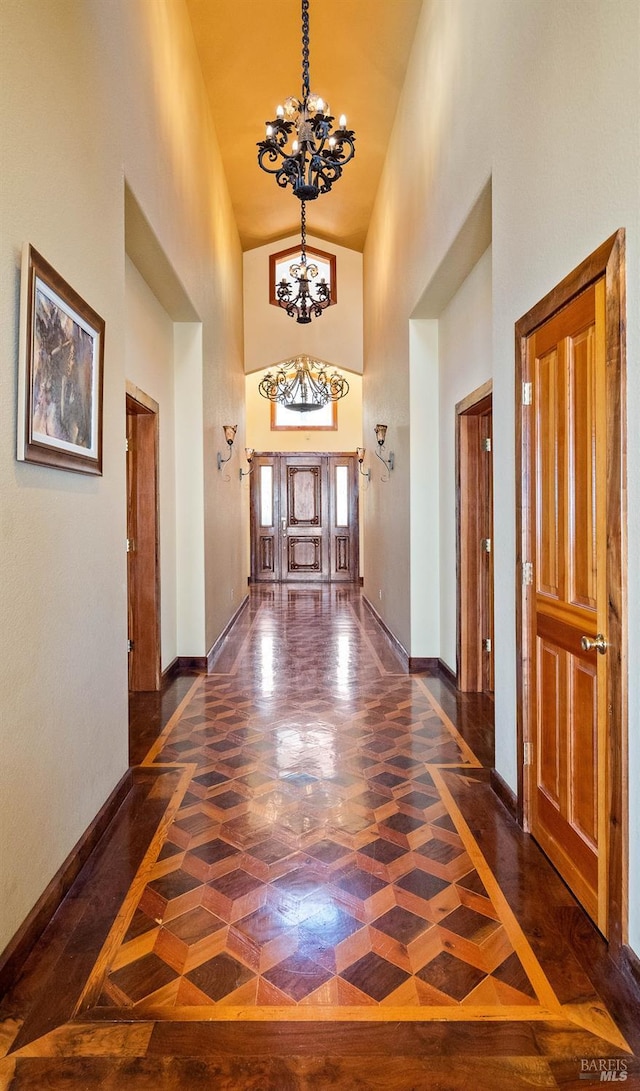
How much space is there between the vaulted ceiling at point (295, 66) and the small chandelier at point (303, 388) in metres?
2.66

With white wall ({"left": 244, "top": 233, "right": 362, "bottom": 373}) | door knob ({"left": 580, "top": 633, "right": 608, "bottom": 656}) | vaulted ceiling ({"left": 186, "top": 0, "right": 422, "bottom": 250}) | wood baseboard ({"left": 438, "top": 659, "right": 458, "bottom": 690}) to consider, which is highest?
vaulted ceiling ({"left": 186, "top": 0, "right": 422, "bottom": 250})

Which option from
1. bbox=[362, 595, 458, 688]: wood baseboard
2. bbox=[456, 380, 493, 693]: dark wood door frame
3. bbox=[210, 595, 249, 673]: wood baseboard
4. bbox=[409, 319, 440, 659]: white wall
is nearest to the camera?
bbox=[456, 380, 493, 693]: dark wood door frame

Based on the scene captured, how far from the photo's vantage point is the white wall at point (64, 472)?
1779mm

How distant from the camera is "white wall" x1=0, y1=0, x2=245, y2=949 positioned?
178 cm

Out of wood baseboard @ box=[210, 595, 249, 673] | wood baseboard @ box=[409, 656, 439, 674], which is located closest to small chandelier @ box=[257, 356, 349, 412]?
wood baseboard @ box=[210, 595, 249, 673]

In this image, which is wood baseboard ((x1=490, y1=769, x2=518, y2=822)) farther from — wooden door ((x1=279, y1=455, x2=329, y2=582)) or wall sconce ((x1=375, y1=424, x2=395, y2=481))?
wooden door ((x1=279, y1=455, x2=329, y2=582))

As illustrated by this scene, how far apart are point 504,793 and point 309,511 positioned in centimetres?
971

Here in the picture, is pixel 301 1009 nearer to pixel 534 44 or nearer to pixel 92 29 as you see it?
Result: pixel 534 44

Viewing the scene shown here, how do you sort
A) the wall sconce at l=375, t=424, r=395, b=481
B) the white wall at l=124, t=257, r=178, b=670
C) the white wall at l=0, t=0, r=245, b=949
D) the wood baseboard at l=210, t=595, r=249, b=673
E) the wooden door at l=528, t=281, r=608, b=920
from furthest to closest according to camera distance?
the wall sconce at l=375, t=424, r=395, b=481 < the wood baseboard at l=210, t=595, r=249, b=673 < the white wall at l=124, t=257, r=178, b=670 < the wooden door at l=528, t=281, r=608, b=920 < the white wall at l=0, t=0, r=245, b=949

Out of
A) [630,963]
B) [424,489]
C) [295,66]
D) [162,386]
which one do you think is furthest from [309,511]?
[630,963]

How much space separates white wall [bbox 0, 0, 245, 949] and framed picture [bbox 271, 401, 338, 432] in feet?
27.0

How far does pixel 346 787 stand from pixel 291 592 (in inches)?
310

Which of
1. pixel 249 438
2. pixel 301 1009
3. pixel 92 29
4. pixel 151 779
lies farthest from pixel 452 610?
pixel 249 438

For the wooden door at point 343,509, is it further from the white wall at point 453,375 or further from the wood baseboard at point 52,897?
the wood baseboard at point 52,897
